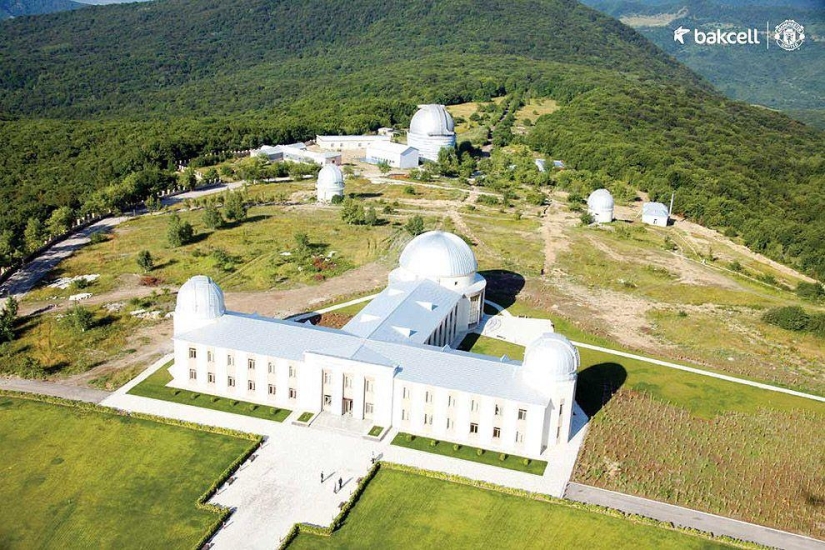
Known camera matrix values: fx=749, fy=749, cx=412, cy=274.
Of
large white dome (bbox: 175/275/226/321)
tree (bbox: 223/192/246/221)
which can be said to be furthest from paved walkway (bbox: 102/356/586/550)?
tree (bbox: 223/192/246/221)

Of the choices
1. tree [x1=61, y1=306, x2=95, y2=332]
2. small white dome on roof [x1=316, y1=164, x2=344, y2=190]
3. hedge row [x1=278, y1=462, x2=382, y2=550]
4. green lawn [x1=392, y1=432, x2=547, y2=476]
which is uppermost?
small white dome on roof [x1=316, y1=164, x2=344, y2=190]

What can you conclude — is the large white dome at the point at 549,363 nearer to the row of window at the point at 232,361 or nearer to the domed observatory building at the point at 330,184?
the row of window at the point at 232,361

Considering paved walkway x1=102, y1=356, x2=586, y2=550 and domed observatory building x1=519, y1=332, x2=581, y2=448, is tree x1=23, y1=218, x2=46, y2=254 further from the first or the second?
domed observatory building x1=519, y1=332, x2=581, y2=448

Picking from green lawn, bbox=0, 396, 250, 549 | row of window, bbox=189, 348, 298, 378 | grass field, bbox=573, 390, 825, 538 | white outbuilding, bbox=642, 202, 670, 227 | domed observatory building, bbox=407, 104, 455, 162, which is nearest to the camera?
green lawn, bbox=0, 396, 250, 549

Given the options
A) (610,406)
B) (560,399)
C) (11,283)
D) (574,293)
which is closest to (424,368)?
(560,399)

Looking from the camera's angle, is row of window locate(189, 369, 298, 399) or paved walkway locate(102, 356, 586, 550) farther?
row of window locate(189, 369, 298, 399)

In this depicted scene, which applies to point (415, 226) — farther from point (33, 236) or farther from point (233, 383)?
point (33, 236)

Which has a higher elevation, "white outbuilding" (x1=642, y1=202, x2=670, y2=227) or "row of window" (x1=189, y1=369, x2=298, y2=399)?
"white outbuilding" (x1=642, y1=202, x2=670, y2=227)

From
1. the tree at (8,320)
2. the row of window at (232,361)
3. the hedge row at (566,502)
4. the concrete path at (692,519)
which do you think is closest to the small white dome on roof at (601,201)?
the row of window at (232,361)
